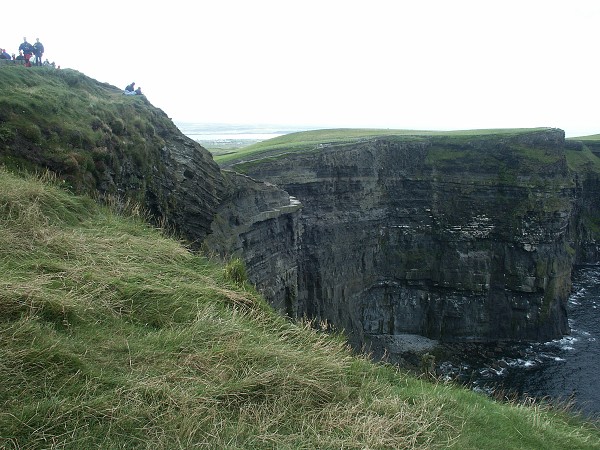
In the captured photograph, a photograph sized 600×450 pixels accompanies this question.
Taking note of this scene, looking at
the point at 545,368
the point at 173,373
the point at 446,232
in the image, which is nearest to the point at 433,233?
the point at 446,232

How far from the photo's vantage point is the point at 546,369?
132 feet

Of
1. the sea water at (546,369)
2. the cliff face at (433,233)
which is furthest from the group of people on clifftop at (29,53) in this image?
the sea water at (546,369)

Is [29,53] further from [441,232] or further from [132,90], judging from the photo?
[441,232]

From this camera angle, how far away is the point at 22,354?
245 inches

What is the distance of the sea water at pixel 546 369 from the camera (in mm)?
36594

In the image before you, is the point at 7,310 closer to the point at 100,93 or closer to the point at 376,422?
the point at 376,422

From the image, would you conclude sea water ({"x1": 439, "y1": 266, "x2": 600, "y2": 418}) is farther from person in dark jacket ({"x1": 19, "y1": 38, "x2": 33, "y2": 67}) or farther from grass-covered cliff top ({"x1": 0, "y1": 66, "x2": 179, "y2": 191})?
person in dark jacket ({"x1": 19, "y1": 38, "x2": 33, "y2": 67})

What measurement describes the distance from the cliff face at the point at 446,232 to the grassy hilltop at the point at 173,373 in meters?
34.4

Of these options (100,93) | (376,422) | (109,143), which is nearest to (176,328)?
(376,422)

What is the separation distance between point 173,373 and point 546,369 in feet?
137

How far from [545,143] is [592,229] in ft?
102

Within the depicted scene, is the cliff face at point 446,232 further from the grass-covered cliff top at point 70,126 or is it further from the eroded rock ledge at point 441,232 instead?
the grass-covered cliff top at point 70,126

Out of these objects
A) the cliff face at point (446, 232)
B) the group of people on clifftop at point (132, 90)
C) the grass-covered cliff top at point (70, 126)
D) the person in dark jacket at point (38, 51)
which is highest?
the person in dark jacket at point (38, 51)

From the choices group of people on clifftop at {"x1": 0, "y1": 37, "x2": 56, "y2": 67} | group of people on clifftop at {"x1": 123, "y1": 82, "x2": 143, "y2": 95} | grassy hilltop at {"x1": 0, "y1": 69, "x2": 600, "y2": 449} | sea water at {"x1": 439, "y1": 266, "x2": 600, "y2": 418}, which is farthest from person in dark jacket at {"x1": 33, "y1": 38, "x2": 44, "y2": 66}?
sea water at {"x1": 439, "y1": 266, "x2": 600, "y2": 418}
